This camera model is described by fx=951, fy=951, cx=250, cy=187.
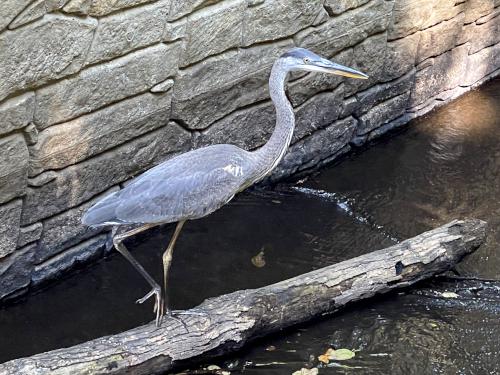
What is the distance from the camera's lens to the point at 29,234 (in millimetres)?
4973

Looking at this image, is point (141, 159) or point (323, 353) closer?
point (323, 353)

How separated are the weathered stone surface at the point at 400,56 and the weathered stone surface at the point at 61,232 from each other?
2475 millimetres

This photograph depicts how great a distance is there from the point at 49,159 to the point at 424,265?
207 centimetres

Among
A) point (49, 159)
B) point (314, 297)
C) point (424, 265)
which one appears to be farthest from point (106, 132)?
point (424, 265)

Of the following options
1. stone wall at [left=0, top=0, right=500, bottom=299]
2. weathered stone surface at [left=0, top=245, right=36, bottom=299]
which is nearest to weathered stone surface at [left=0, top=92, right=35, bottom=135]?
stone wall at [left=0, top=0, right=500, bottom=299]

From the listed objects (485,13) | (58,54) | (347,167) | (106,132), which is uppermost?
(58,54)

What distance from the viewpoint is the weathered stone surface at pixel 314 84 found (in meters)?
6.15

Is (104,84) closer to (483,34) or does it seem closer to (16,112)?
(16,112)

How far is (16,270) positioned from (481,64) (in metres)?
4.48

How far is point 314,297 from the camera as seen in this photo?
4.87 meters

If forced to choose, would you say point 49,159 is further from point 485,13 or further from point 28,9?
point 485,13

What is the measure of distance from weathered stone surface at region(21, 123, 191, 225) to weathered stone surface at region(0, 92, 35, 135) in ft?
1.27

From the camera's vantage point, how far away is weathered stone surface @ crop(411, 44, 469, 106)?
7.24m

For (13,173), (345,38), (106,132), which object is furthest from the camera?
(345,38)
